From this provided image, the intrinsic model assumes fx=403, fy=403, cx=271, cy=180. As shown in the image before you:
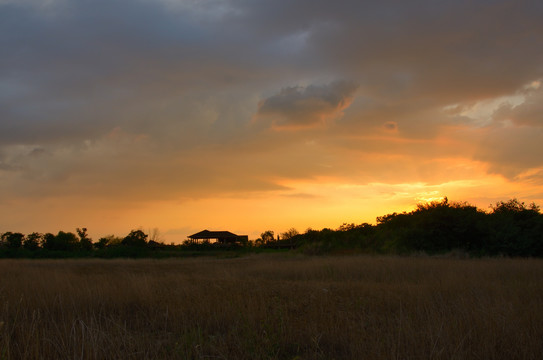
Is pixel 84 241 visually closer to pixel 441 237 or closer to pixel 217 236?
pixel 217 236

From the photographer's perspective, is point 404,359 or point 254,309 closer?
point 404,359

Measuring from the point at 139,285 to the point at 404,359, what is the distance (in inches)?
315

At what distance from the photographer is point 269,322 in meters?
7.19

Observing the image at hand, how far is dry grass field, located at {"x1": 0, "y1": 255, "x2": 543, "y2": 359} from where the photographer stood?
221 inches

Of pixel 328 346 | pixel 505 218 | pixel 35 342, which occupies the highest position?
pixel 505 218

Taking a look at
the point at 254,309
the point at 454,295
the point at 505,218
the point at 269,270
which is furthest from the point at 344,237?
the point at 254,309

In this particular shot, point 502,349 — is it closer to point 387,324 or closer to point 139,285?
point 387,324

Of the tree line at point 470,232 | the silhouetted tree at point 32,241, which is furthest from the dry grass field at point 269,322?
the silhouetted tree at point 32,241

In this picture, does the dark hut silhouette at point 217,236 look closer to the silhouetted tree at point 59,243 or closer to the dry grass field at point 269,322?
the silhouetted tree at point 59,243

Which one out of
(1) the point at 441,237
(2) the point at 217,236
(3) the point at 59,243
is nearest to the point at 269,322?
(1) the point at 441,237

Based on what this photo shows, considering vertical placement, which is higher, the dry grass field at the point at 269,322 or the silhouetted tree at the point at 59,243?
the silhouetted tree at the point at 59,243

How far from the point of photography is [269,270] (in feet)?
70.2

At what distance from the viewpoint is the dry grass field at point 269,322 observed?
18.4ft

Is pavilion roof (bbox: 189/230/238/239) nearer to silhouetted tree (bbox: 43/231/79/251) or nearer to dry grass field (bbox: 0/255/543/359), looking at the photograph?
silhouetted tree (bbox: 43/231/79/251)
